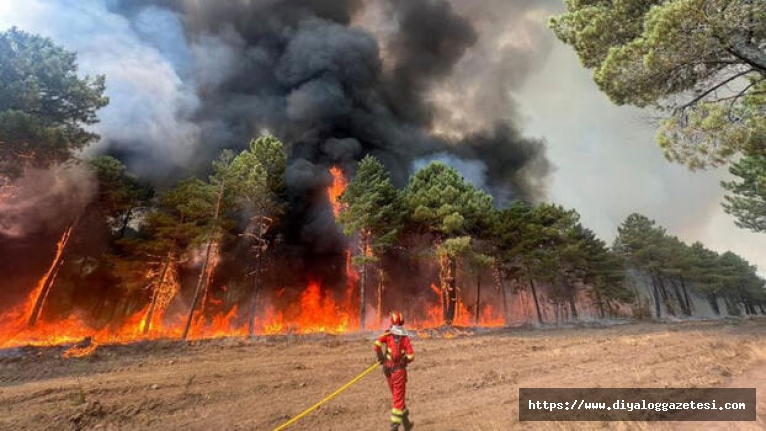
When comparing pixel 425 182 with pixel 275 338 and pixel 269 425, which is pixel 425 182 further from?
pixel 269 425

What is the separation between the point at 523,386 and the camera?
866 cm

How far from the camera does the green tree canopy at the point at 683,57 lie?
6996mm

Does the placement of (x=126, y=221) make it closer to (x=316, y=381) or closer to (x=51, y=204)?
(x=51, y=204)

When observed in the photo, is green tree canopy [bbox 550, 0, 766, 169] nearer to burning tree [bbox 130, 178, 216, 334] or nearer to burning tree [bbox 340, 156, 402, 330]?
burning tree [bbox 340, 156, 402, 330]

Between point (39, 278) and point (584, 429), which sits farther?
point (39, 278)

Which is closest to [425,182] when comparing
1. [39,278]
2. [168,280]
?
[168,280]

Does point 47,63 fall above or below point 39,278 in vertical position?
above

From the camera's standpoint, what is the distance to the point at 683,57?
7.88 m

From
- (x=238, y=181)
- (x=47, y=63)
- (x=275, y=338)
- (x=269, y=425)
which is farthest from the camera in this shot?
(x=238, y=181)

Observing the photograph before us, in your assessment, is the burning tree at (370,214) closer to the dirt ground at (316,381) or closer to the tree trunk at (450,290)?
the tree trunk at (450,290)

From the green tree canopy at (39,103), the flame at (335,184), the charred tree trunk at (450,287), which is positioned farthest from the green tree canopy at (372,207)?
the green tree canopy at (39,103)

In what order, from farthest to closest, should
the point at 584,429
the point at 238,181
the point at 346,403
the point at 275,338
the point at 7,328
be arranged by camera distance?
the point at 238,181, the point at 7,328, the point at 275,338, the point at 346,403, the point at 584,429

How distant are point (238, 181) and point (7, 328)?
61.9ft

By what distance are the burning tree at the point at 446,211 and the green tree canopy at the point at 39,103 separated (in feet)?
70.4
